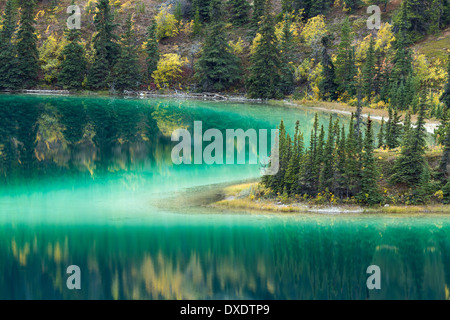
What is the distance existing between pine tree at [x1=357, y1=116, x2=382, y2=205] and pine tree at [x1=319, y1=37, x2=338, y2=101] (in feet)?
156

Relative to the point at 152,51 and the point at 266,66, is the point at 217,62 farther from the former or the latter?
the point at 152,51

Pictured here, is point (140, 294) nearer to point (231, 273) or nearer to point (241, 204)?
point (231, 273)

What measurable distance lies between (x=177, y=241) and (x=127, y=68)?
6764 cm

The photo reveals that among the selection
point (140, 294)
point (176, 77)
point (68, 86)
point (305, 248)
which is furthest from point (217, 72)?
point (140, 294)

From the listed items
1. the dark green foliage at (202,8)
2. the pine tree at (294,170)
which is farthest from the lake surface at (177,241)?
the dark green foliage at (202,8)

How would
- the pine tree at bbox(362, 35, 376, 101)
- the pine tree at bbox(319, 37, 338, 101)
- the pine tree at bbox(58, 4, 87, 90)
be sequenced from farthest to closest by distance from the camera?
the pine tree at bbox(58, 4, 87, 90) → the pine tree at bbox(319, 37, 338, 101) → the pine tree at bbox(362, 35, 376, 101)

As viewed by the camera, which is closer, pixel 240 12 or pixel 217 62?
pixel 217 62

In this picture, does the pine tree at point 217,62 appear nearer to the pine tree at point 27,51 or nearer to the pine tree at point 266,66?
the pine tree at point 266,66

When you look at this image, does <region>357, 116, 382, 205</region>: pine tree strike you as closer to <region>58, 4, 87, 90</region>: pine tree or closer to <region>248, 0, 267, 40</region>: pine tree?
<region>248, 0, 267, 40</region>: pine tree

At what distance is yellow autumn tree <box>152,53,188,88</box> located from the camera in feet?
298

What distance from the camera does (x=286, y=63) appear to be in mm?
85625

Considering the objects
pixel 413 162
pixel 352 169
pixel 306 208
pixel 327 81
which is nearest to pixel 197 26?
pixel 327 81

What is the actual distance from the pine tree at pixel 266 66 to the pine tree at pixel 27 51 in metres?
37.2

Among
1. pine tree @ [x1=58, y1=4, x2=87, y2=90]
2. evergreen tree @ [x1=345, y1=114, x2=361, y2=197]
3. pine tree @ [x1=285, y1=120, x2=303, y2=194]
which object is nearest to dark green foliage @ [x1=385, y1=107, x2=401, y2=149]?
evergreen tree @ [x1=345, y1=114, x2=361, y2=197]
